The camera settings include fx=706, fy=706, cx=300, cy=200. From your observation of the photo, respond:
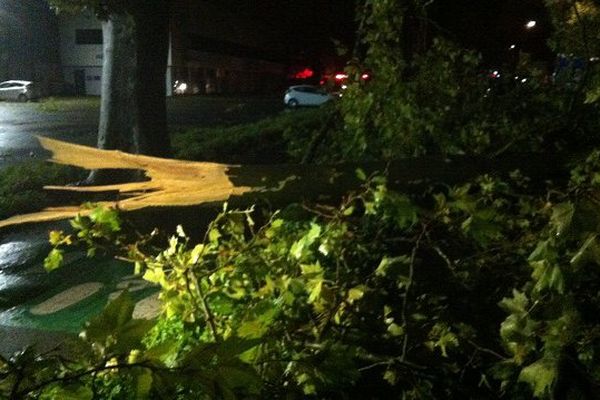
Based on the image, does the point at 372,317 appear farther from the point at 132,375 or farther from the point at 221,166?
the point at 132,375

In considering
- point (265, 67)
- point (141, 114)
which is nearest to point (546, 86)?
point (141, 114)

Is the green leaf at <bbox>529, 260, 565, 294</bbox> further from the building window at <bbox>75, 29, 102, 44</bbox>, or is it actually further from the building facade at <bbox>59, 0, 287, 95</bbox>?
the building window at <bbox>75, 29, 102, 44</bbox>

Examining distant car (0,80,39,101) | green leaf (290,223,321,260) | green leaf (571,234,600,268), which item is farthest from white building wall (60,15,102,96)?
green leaf (571,234,600,268)

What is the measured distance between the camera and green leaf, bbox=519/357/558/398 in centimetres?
190

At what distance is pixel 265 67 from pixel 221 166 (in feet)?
196

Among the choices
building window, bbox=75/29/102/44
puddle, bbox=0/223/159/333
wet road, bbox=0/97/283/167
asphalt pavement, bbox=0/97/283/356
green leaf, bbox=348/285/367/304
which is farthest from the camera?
building window, bbox=75/29/102/44

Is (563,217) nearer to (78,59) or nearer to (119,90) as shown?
(119,90)

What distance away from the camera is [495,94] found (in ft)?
22.7

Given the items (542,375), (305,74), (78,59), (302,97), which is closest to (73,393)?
(542,375)

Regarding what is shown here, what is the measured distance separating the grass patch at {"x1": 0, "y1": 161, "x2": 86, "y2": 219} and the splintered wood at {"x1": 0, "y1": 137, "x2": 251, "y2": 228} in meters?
6.33

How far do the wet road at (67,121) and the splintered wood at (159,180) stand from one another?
38.2ft

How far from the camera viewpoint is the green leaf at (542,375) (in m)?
1.90

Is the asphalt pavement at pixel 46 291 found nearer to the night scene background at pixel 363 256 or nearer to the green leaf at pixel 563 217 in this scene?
the night scene background at pixel 363 256

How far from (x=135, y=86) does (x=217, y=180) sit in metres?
7.98
